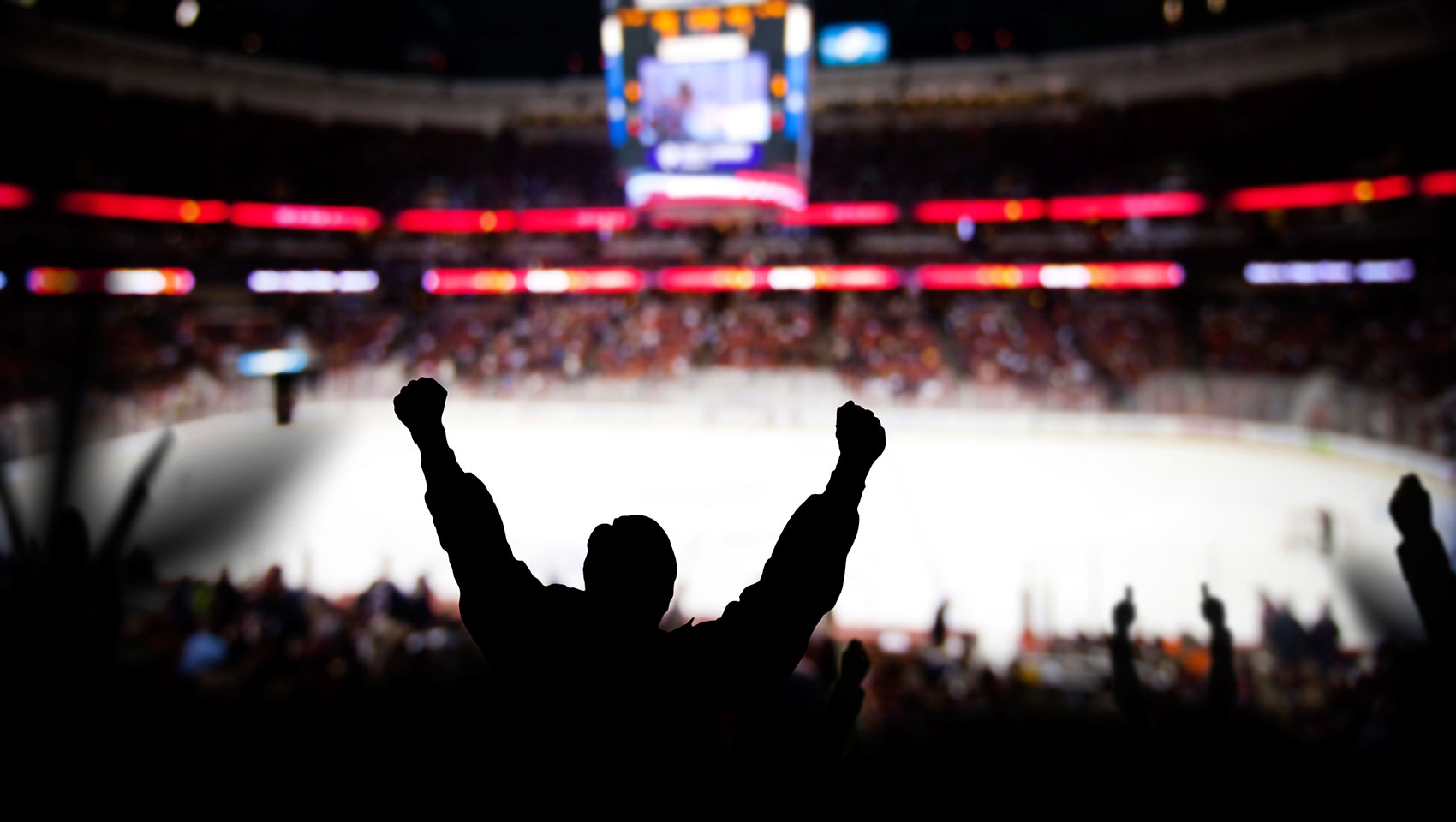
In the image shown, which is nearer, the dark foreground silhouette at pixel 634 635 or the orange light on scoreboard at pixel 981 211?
the dark foreground silhouette at pixel 634 635

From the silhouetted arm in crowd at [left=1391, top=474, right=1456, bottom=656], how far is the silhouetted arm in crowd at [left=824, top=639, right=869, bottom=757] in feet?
5.67

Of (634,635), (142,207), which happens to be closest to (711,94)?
(634,635)

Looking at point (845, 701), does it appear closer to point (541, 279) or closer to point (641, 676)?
point (641, 676)

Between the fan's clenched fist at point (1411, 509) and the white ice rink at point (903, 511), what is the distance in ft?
16.2

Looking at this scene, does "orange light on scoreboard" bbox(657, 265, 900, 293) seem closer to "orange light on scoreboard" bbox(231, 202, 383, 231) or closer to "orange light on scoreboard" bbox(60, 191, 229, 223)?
"orange light on scoreboard" bbox(231, 202, 383, 231)

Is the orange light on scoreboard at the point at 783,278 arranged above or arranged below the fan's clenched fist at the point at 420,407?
above

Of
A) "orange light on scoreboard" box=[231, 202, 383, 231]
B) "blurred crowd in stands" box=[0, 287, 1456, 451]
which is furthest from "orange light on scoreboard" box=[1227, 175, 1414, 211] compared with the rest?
"orange light on scoreboard" box=[231, 202, 383, 231]

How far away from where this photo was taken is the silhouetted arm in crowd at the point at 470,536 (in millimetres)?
1241

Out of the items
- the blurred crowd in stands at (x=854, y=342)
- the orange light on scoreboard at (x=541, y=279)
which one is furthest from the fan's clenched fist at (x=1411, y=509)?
the orange light on scoreboard at (x=541, y=279)

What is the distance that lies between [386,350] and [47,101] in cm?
1207

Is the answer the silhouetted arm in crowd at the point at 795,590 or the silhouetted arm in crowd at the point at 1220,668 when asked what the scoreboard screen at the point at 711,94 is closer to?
the silhouetted arm in crowd at the point at 1220,668

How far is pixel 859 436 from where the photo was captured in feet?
4.38

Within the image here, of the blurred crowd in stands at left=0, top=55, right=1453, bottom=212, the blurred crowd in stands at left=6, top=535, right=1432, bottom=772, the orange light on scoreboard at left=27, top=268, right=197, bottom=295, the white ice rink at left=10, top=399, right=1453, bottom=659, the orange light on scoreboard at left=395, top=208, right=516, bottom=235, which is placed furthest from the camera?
the orange light on scoreboard at left=395, top=208, right=516, bottom=235

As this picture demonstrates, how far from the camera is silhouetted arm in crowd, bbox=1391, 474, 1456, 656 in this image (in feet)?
7.04
